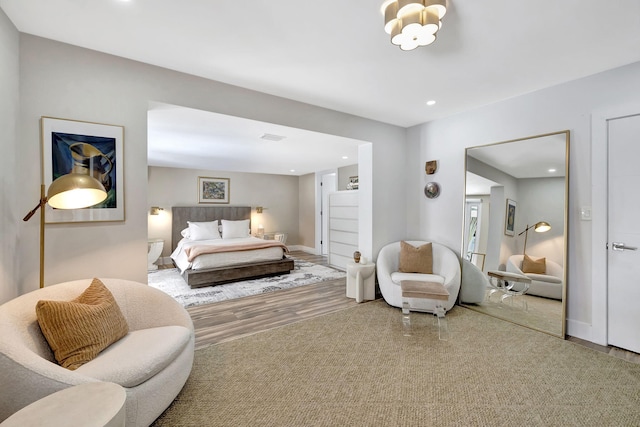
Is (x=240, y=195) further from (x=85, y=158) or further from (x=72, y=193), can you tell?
(x=72, y=193)

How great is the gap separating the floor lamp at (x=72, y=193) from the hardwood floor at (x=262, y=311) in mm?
1528

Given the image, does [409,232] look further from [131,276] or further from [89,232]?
[89,232]

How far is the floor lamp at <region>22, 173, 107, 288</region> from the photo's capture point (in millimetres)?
1572

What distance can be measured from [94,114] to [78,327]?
5.50ft

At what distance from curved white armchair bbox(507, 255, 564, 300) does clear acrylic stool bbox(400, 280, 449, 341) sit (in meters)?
0.96

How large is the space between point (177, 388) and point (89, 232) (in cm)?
144

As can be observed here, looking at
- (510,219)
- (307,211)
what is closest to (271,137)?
(510,219)

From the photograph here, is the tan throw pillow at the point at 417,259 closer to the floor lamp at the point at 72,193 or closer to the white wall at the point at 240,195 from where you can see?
the floor lamp at the point at 72,193

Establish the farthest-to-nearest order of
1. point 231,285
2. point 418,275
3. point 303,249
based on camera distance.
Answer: point 303,249, point 231,285, point 418,275

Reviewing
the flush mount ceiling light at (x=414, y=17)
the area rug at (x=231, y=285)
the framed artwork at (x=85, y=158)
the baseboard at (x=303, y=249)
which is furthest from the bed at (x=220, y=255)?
the flush mount ceiling light at (x=414, y=17)

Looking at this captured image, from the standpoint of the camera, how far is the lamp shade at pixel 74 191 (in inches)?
61.9

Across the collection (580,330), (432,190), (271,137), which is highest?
(271,137)

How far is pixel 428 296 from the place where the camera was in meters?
2.79

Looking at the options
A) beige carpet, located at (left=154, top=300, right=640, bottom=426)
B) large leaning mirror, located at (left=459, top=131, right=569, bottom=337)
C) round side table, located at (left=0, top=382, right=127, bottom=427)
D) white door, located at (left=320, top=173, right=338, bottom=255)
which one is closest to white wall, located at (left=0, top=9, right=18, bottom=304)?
round side table, located at (left=0, top=382, right=127, bottom=427)
